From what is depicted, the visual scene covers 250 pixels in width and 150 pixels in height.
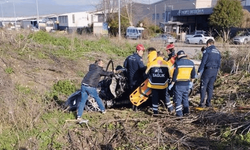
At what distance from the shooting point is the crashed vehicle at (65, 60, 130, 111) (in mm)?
6199

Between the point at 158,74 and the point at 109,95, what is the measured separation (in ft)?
5.00

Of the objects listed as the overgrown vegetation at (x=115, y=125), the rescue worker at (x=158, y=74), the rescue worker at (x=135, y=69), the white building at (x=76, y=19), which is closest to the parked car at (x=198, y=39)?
the overgrown vegetation at (x=115, y=125)

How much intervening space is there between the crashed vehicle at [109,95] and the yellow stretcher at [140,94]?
360 mm

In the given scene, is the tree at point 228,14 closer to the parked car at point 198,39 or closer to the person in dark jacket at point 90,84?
the parked car at point 198,39

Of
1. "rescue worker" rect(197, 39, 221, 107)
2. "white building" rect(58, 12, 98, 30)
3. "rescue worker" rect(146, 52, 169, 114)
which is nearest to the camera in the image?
"rescue worker" rect(146, 52, 169, 114)

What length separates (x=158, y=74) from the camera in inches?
217

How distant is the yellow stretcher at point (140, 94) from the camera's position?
19.3 feet

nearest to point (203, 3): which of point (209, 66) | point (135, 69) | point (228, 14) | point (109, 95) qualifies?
point (228, 14)

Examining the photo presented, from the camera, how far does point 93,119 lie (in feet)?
19.1

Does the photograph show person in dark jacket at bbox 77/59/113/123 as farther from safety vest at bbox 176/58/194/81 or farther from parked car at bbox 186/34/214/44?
parked car at bbox 186/34/214/44

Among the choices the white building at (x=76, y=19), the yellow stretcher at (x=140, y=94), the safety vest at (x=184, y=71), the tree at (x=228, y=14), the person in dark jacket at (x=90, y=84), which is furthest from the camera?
the white building at (x=76, y=19)

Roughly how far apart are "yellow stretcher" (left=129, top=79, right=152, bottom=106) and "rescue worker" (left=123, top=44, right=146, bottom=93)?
0.30 metres

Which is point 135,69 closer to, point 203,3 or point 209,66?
point 209,66

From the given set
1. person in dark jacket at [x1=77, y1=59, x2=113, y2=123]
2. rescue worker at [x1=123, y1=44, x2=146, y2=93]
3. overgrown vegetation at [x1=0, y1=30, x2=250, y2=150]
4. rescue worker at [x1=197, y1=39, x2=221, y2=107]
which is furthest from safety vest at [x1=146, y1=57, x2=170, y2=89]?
rescue worker at [x1=197, y1=39, x2=221, y2=107]
